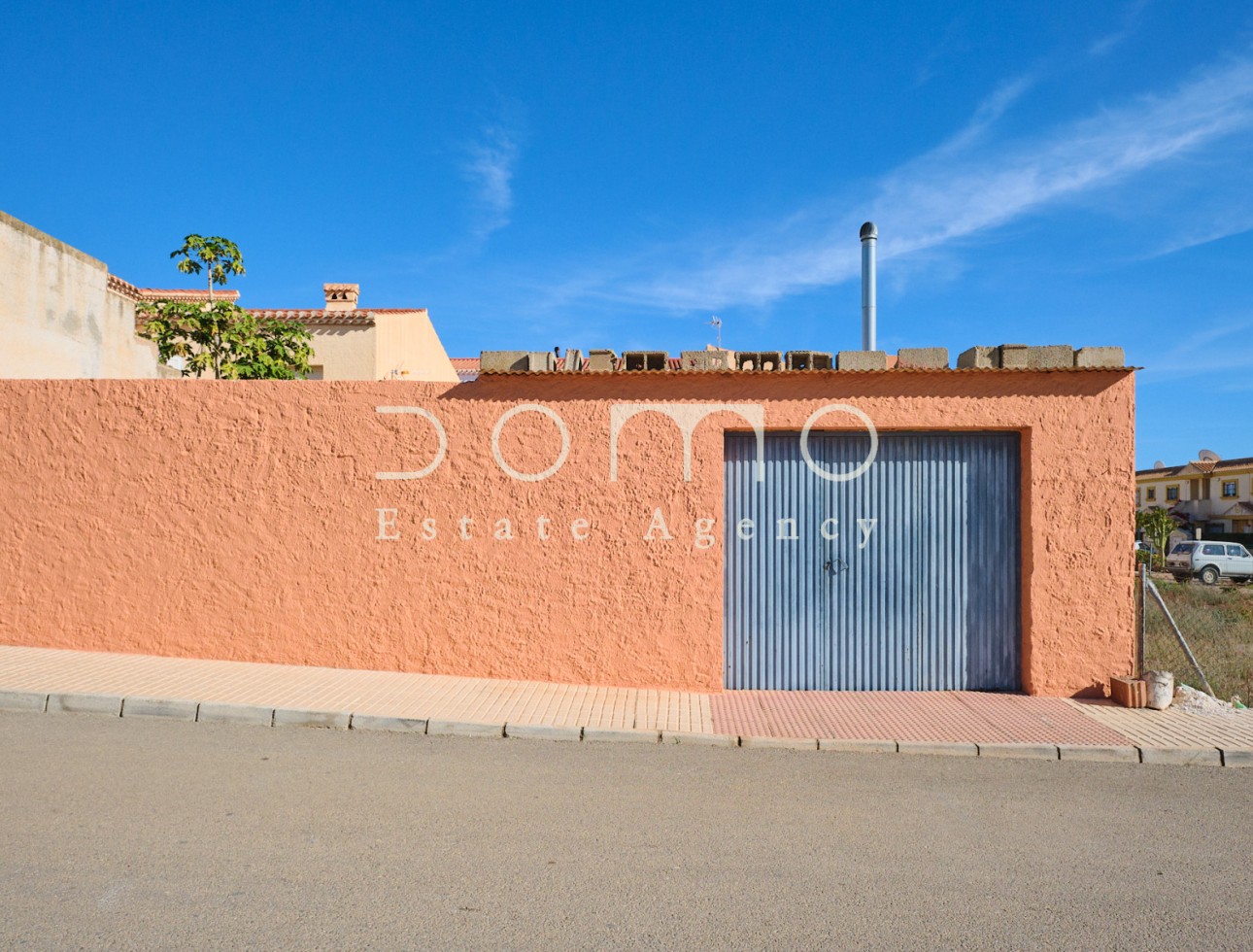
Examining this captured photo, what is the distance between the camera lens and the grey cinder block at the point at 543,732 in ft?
19.6

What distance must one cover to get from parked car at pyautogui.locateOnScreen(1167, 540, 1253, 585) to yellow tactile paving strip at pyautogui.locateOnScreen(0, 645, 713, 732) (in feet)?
95.6

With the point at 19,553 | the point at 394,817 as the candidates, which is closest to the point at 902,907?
the point at 394,817

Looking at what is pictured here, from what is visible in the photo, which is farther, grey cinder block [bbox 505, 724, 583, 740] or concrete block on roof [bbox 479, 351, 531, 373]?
concrete block on roof [bbox 479, 351, 531, 373]

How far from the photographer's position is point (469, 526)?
752cm

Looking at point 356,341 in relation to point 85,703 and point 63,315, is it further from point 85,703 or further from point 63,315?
point 85,703

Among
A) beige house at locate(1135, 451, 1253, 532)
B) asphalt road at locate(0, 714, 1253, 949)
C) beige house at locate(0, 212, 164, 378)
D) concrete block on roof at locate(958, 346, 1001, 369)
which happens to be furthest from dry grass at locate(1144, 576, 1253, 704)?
beige house at locate(1135, 451, 1253, 532)

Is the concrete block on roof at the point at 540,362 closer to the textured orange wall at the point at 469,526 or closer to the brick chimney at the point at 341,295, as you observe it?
the textured orange wall at the point at 469,526

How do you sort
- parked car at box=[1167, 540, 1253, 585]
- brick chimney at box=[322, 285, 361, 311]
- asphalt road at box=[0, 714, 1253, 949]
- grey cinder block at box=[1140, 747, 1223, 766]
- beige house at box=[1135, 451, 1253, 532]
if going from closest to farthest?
asphalt road at box=[0, 714, 1253, 949] → grey cinder block at box=[1140, 747, 1223, 766] → brick chimney at box=[322, 285, 361, 311] → parked car at box=[1167, 540, 1253, 585] → beige house at box=[1135, 451, 1253, 532]

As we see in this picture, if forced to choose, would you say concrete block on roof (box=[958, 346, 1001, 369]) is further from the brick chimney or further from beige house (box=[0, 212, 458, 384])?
the brick chimney

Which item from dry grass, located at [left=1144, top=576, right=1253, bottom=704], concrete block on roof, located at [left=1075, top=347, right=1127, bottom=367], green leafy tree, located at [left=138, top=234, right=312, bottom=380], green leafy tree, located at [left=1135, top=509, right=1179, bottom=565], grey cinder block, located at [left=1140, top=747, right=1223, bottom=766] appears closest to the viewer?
grey cinder block, located at [left=1140, top=747, right=1223, bottom=766]

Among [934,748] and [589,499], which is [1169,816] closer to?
[934,748]

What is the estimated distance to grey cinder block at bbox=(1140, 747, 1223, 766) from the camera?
226 inches

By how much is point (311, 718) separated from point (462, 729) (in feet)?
4.05

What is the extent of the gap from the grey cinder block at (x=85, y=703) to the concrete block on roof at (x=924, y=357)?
735 centimetres
